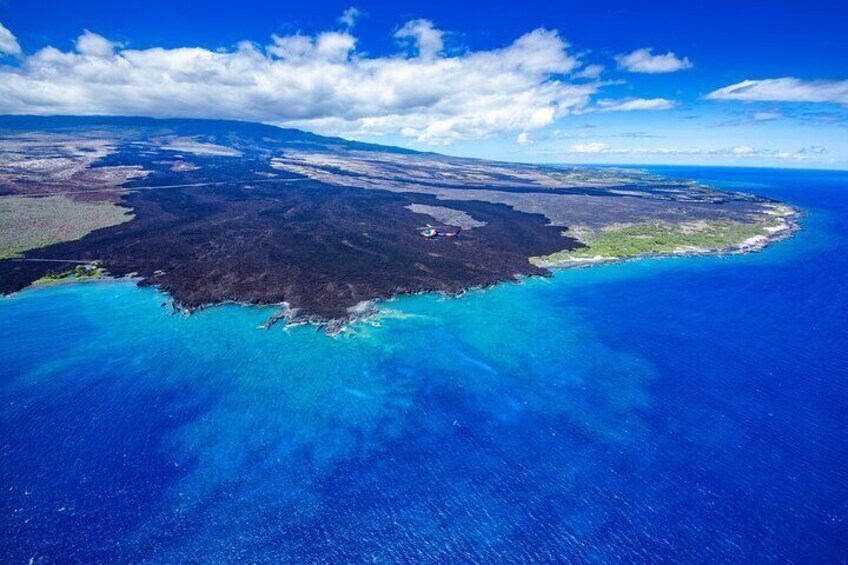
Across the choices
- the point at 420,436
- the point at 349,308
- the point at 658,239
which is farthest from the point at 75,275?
the point at 658,239

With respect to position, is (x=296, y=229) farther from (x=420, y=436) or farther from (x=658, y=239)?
(x=658, y=239)

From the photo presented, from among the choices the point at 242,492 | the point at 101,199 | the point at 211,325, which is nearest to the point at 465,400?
the point at 242,492

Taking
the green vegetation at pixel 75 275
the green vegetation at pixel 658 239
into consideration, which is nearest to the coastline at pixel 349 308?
the green vegetation at pixel 75 275

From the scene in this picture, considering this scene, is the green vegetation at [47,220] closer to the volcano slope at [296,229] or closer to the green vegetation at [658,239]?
the volcano slope at [296,229]

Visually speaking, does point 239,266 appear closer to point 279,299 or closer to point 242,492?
point 279,299

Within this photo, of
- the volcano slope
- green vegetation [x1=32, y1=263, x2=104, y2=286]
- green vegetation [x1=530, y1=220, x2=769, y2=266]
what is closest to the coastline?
green vegetation [x1=32, y1=263, x2=104, y2=286]

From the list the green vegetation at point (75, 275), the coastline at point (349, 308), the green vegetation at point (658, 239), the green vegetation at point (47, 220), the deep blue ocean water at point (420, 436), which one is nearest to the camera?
the deep blue ocean water at point (420, 436)
